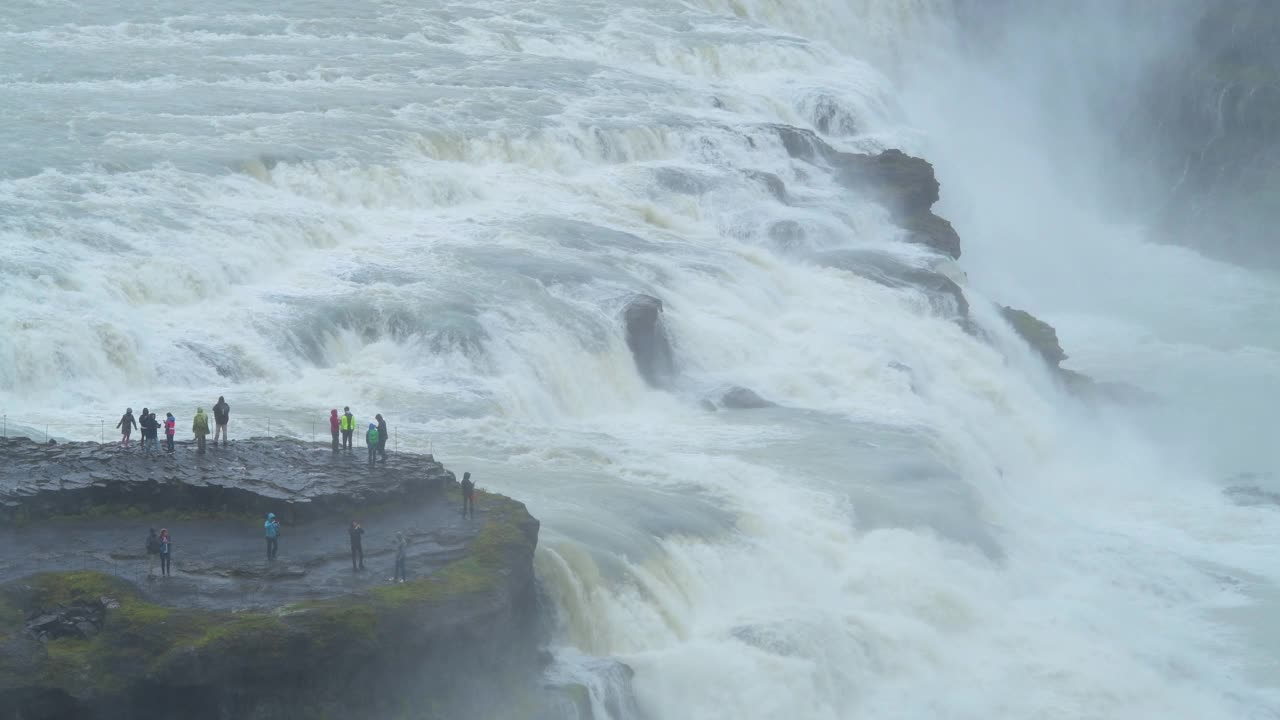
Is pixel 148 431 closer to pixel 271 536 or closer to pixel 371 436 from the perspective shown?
pixel 371 436

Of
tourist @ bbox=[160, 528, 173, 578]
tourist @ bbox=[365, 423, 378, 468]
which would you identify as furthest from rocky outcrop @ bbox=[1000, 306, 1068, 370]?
tourist @ bbox=[160, 528, 173, 578]

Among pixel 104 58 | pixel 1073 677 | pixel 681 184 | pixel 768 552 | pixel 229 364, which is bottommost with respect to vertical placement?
pixel 1073 677

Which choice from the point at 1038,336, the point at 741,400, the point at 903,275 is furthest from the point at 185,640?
the point at 1038,336

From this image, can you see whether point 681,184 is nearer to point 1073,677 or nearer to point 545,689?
point 1073,677

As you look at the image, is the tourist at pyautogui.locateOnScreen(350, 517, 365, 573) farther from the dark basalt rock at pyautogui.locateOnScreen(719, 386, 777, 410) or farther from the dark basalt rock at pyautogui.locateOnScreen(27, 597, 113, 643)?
the dark basalt rock at pyautogui.locateOnScreen(719, 386, 777, 410)

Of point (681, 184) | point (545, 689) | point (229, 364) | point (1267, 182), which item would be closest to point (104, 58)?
point (681, 184)

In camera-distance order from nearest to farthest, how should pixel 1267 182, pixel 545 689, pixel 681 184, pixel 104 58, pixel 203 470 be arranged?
pixel 545 689 → pixel 203 470 → pixel 681 184 → pixel 104 58 → pixel 1267 182
